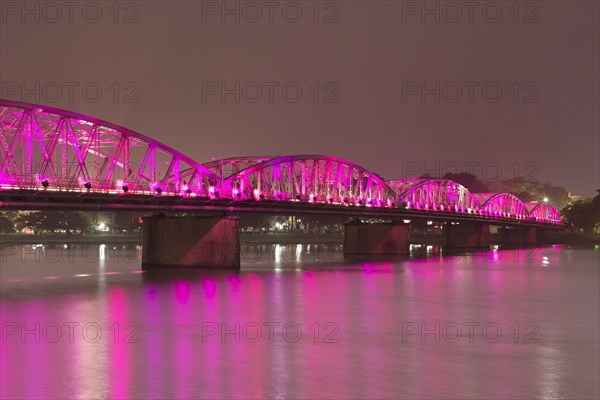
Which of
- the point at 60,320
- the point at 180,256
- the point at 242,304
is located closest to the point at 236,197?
the point at 180,256

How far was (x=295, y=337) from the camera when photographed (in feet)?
133

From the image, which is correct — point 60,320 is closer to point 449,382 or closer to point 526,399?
point 449,382

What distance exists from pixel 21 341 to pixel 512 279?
5207 cm

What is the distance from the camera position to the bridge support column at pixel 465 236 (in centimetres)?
16000

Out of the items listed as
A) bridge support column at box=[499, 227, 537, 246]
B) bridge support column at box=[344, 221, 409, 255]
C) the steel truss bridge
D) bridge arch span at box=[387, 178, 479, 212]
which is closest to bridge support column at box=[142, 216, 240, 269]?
the steel truss bridge

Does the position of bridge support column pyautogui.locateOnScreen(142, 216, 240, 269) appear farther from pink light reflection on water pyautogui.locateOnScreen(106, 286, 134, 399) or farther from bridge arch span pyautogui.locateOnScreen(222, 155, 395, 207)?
pink light reflection on water pyautogui.locateOnScreen(106, 286, 134, 399)

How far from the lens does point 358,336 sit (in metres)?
41.7

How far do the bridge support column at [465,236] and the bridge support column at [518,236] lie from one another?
31960 millimetres

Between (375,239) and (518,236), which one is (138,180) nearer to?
(375,239)

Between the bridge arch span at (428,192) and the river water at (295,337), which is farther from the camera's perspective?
the bridge arch span at (428,192)

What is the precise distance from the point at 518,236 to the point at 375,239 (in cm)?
8244

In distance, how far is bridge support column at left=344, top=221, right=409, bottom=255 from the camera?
123m

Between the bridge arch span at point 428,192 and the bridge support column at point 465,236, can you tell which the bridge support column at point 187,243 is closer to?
the bridge arch span at point 428,192

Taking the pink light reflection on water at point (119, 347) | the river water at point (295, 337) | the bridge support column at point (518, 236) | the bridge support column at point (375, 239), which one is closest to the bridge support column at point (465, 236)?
the bridge support column at point (518, 236)
